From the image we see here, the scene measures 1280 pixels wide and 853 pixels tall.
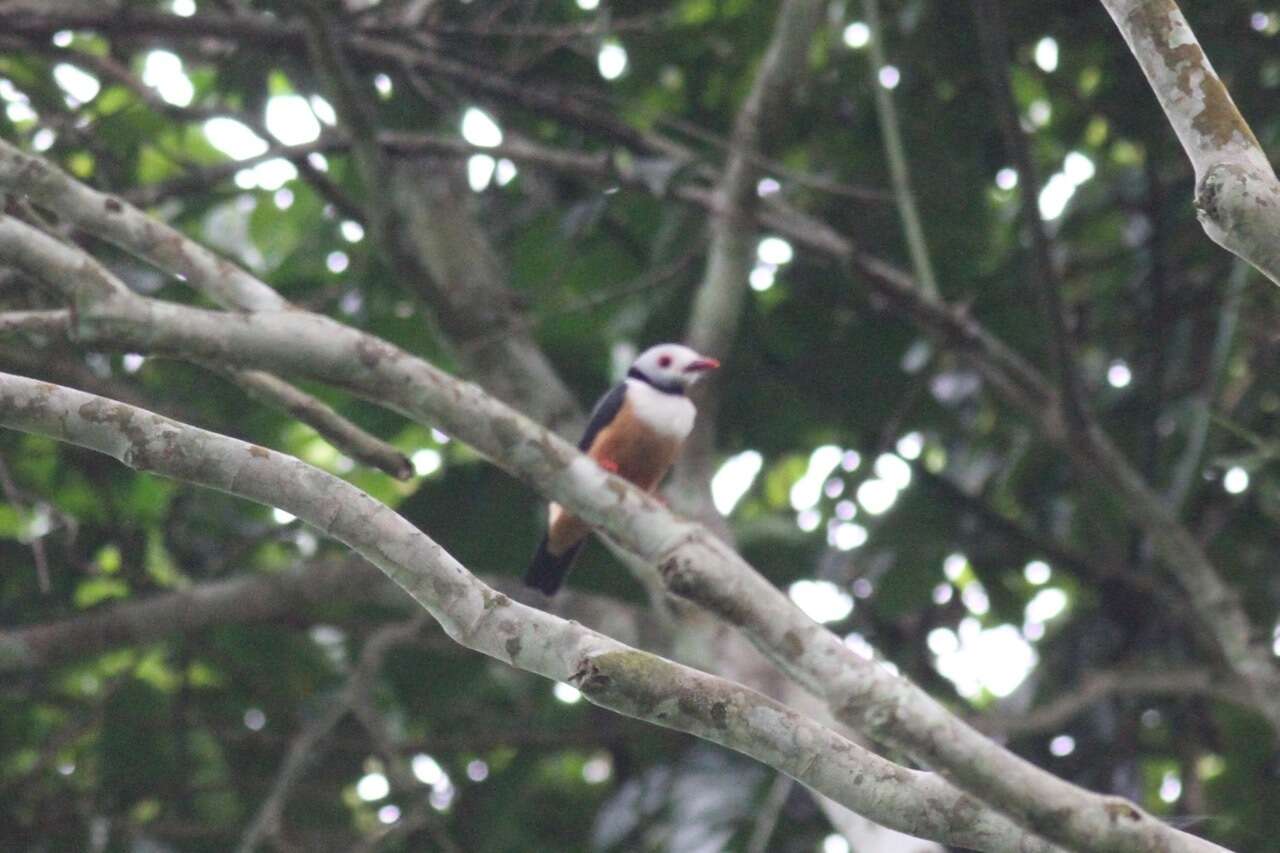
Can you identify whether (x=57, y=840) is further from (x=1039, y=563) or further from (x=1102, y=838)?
(x=1102, y=838)

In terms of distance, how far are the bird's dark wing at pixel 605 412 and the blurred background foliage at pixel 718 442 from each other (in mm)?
375

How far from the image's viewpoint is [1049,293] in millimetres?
4555

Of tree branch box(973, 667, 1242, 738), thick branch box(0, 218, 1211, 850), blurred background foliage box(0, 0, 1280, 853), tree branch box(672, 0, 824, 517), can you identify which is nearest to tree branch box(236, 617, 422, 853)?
blurred background foliage box(0, 0, 1280, 853)

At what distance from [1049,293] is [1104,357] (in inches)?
82.5

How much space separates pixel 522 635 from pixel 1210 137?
1.27m

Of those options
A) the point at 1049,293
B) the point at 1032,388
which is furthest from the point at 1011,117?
the point at 1032,388

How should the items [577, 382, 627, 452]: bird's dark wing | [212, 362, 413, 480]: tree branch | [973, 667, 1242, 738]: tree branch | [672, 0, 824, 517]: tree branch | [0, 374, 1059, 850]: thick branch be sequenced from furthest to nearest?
[577, 382, 627, 452]: bird's dark wing, [973, 667, 1242, 738]: tree branch, [672, 0, 824, 517]: tree branch, [212, 362, 413, 480]: tree branch, [0, 374, 1059, 850]: thick branch

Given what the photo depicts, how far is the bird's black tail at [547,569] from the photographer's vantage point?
540cm

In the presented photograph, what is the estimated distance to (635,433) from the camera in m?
5.30

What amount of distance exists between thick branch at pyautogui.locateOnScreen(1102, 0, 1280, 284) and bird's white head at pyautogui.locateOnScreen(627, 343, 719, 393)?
9.31ft

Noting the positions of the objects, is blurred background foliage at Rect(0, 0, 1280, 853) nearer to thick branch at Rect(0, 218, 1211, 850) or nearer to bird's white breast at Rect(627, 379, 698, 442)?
bird's white breast at Rect(627, 379, 698, 442)

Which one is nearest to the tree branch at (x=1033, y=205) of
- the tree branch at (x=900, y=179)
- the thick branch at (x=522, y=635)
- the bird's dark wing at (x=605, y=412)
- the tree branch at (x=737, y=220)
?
the tree branch at (x=900, y=179)

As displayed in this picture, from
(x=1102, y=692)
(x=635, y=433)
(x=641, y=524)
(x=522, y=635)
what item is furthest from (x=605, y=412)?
(x=522, y=635)

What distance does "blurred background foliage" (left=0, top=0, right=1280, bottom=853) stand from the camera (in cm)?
557
